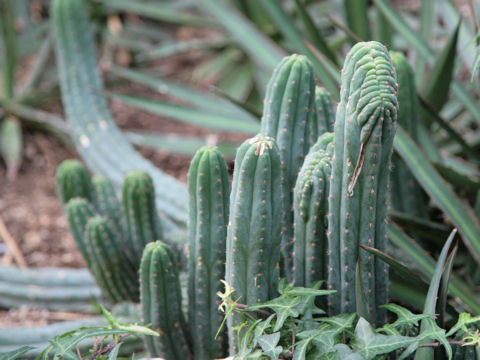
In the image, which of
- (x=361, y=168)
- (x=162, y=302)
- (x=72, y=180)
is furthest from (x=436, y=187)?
(x=72, y=180)

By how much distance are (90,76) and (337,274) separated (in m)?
1.86

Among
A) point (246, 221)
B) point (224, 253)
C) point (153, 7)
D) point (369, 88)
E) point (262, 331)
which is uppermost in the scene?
point (153, 7)

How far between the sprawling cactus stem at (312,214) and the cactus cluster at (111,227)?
0.66 metres

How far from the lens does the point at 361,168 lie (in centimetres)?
127

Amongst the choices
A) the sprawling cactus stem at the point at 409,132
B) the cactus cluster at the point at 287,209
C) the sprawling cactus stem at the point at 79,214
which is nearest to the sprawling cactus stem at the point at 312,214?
the cactus cluster at the point at 287,209

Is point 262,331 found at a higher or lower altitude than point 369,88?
lower

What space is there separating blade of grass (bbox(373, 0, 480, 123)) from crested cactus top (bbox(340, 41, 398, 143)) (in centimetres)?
112

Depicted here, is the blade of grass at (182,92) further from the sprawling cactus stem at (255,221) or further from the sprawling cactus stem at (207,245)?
the sprawling cactus stem at (255,221)

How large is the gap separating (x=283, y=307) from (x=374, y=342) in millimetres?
198

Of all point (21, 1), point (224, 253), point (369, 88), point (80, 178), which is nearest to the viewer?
point (369, 88)

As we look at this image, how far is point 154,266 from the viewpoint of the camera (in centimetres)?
162

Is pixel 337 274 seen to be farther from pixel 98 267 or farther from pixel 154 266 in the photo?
pixel 98 267

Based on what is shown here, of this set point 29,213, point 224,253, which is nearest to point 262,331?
point 224,253

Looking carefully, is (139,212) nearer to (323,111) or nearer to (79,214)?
(79,214)
